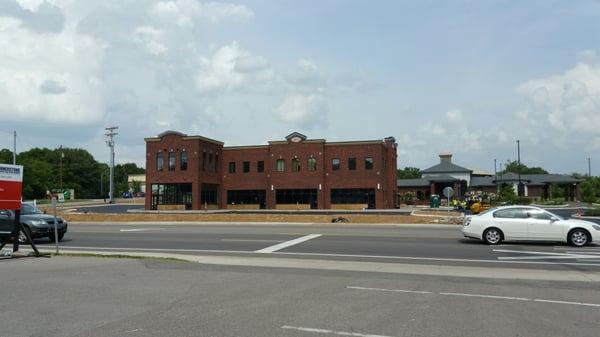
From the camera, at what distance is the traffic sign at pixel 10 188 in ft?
50.8

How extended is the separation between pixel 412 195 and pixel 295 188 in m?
23.3

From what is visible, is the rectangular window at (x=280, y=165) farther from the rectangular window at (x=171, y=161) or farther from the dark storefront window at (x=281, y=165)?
the rectangular window at (x=171, y=161)

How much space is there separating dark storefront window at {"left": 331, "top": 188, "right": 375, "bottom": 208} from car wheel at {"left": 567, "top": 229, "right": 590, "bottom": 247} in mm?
45045

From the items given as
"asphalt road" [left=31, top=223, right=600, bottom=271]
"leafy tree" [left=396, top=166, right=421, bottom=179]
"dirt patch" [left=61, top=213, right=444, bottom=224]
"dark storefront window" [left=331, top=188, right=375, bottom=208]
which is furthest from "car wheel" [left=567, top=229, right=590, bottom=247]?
"leafy tree" [left=396, top=166, right=421, bottom=179]

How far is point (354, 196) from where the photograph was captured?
64.8m

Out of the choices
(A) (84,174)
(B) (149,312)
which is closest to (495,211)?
(B) (149,312)

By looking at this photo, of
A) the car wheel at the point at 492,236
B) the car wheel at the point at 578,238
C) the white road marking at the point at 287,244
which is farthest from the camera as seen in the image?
the car wheel at the point at 492,236

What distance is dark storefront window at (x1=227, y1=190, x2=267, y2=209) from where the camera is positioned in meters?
68.6

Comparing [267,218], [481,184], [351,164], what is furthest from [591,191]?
[267,218]

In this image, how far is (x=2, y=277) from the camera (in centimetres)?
1132

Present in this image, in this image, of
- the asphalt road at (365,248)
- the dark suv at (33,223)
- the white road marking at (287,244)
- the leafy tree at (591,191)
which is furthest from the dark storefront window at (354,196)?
the dark suv at (33,223)

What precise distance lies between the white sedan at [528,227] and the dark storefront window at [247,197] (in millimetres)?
50279

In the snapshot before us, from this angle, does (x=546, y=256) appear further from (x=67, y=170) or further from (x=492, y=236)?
(x=67, y=170)

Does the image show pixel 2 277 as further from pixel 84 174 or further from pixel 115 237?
pixel 84 174
